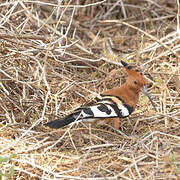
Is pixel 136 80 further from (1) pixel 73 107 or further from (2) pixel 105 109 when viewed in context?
(1) pixel 73 107

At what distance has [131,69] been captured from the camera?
4.31 metres

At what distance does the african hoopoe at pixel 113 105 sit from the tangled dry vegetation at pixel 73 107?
12 cm

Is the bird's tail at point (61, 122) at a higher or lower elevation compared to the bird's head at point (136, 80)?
lower

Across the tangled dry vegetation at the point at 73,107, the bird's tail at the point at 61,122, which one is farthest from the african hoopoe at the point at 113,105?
the tangled dry vegetation at the point at 73,107

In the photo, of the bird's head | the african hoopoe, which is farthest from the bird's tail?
the bird's head

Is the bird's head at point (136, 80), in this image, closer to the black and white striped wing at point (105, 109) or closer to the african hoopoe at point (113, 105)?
the african hoopoe at point (113, 105)

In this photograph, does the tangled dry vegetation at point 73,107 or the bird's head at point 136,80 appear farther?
the bird's head at point 136,80

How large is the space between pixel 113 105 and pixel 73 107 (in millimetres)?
680

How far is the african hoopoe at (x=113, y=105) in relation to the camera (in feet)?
12.8

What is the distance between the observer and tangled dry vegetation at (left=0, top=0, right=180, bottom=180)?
3443 mm

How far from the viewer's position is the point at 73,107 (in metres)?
4.65

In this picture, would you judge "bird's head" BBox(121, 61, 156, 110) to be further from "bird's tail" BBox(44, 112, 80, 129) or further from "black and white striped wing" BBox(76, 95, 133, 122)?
"bird's tail" BBox(44, 112, 80, 129)

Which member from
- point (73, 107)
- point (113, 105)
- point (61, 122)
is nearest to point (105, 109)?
point (113, 105)

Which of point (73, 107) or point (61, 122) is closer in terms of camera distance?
point (61, 122)
